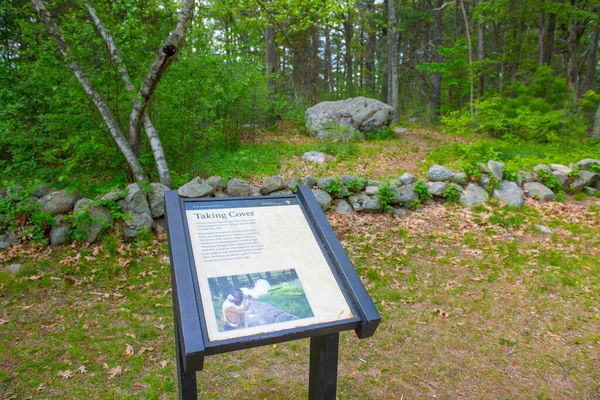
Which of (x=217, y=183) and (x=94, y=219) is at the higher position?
(x=217, y=183)

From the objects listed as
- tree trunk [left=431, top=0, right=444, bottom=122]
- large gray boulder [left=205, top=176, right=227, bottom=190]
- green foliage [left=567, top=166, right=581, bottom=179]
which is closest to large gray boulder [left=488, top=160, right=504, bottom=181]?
green foliage [left=567, top=166, right=581, bottom=179]

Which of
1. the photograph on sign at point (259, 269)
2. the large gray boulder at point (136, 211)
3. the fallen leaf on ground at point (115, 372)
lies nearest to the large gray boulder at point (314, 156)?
the large gray boulder at point (136, 211)

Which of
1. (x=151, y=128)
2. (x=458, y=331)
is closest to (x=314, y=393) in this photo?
(x=458, y=331)

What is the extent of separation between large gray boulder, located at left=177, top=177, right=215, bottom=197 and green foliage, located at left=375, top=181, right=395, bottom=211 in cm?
270

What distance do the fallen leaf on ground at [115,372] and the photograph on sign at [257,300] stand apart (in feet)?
6.01

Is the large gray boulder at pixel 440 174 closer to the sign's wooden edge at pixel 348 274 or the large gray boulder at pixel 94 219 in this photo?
the sign's wooden edge at pixel 348 274

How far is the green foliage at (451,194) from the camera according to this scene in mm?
6559

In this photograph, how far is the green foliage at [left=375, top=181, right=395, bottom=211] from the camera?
6.22 meters

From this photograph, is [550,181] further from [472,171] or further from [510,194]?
[472,171]

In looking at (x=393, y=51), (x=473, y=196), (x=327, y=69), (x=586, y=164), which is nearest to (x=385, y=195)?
(x=473, y=196)

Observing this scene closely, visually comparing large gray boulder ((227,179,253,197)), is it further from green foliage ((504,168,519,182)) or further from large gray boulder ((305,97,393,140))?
large gray boulder ((305,97,393,140))

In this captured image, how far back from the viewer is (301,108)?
1235cm

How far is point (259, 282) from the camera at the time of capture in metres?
1.85

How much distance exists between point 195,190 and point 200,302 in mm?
4042
